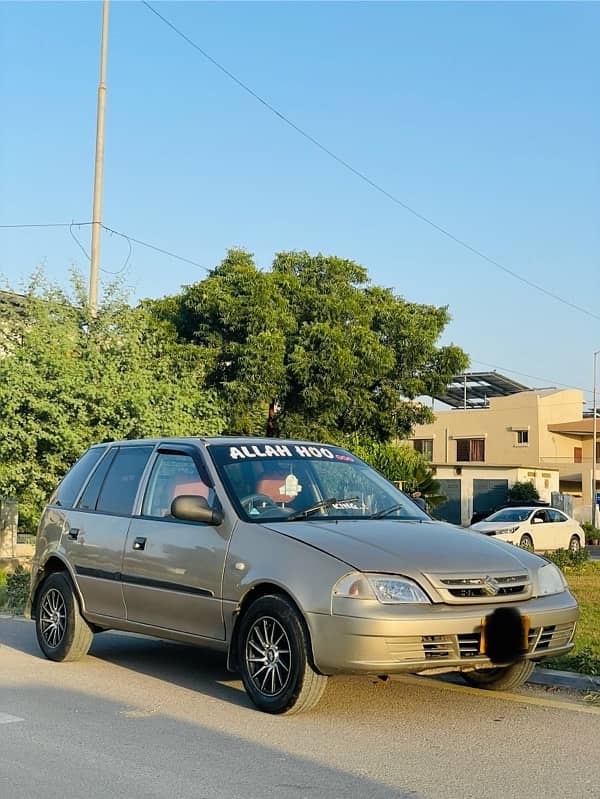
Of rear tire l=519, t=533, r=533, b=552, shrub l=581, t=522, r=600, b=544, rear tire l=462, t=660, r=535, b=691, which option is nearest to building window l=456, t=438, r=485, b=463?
shrub l=581, t=522, r=600, b=544

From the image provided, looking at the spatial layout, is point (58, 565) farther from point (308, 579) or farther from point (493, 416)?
point (493, 416)

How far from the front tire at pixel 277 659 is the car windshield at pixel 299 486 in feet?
2.43

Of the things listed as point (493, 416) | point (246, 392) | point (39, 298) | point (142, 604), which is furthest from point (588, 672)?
point (493, 416)

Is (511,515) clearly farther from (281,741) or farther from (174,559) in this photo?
(281,741)

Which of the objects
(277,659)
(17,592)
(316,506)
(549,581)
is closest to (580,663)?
(549,581)

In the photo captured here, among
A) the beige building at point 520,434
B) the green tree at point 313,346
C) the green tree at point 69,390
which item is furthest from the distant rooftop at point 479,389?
the green tree at point 69,390

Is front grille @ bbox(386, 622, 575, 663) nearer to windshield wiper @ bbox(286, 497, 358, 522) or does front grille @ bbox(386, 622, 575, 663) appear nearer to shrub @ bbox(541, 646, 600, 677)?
windshield wiper @ bbox(286, 497, 358, 522)

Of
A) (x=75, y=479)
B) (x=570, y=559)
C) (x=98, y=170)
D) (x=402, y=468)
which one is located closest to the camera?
(x=75, y=479)

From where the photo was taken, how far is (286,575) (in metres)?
6.81

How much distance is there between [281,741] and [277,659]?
686 millimetres

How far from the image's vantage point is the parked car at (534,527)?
30719mm

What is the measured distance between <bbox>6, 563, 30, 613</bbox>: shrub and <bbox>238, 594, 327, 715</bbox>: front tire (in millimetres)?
6505

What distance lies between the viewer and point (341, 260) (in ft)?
120

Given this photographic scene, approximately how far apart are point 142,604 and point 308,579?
181cm
